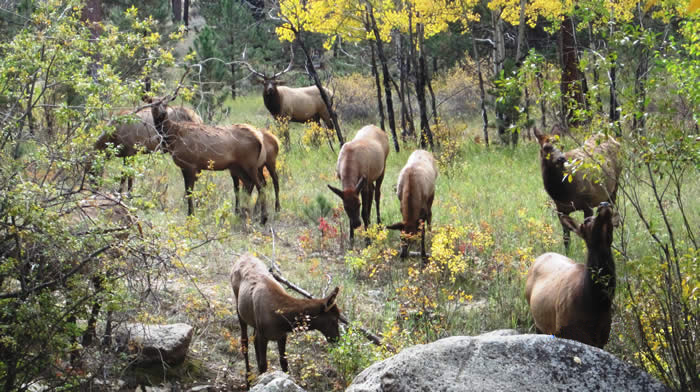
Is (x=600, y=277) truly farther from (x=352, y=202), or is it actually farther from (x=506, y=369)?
(x=352, y=202)

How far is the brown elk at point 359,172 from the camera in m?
10.0

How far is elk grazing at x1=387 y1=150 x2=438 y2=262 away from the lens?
367 inches

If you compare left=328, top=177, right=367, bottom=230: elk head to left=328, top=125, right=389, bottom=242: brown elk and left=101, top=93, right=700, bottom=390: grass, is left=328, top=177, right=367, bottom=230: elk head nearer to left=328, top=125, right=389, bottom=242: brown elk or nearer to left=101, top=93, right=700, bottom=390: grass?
left=328, top=125, right=389, bottom=242: brown elk

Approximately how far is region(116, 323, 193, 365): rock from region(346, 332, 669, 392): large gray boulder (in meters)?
3.20

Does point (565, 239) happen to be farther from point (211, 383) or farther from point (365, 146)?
point (211, 383)

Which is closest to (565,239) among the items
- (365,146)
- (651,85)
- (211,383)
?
(365,146)

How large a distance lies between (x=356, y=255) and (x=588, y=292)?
484 centimetres

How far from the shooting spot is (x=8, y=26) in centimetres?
1552

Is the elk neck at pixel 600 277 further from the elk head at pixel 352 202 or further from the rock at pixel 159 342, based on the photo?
the elk head at pixel 352 202

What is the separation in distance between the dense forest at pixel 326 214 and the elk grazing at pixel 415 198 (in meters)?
0.05

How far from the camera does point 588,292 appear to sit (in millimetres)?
5277

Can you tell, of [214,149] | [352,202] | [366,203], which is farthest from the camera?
[214,149]

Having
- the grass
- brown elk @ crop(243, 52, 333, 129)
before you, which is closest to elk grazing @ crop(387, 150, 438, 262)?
the grass

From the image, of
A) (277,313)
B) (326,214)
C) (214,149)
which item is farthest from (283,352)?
(214,149)
